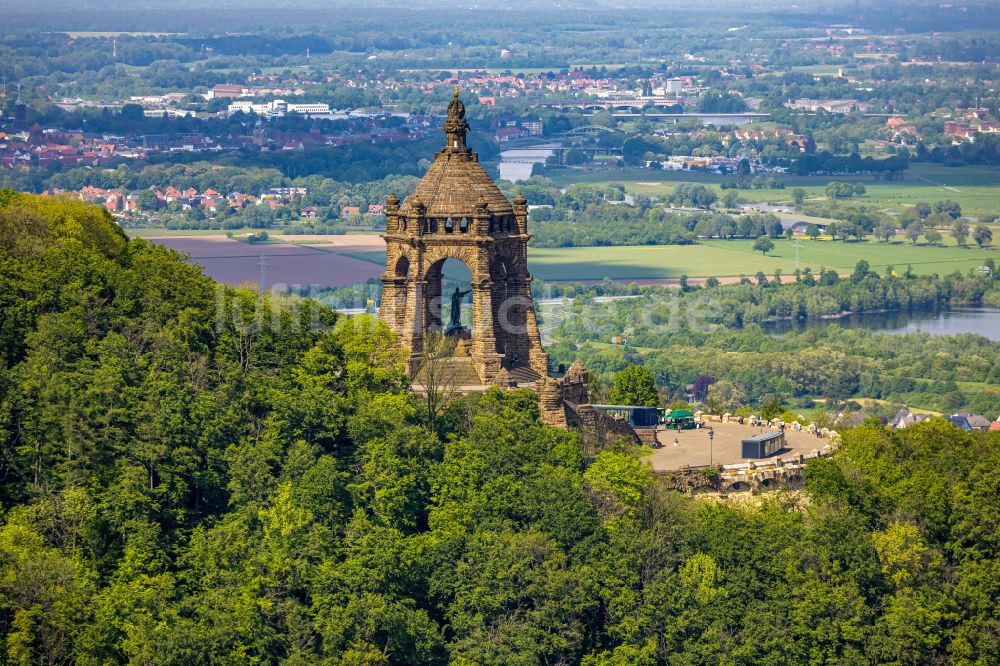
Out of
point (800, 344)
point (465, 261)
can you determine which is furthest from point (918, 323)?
point (465, 261)

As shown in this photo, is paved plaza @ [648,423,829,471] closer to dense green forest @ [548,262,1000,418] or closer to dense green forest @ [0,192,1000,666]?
dense green forest @ [0,192,1000,666]

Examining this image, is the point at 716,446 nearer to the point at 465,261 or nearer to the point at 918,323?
the point at 465,261

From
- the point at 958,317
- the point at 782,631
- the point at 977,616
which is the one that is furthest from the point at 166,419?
the point at 958,317

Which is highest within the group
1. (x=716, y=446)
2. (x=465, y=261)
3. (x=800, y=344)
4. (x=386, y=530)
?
(x=465, y=261)

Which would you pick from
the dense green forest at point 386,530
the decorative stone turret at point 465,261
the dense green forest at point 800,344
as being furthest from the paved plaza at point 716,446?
the dense green forest at point 800,344

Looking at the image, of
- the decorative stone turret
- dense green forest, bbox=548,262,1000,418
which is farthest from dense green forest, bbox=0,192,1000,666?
dense green forest, bbox=548,262,1000,418

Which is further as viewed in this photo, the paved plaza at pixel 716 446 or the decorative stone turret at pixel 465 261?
the decorative stone turret at pixel 465 261

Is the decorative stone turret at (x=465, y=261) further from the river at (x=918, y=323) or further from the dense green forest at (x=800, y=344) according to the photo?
the river at (x=918, y=323)

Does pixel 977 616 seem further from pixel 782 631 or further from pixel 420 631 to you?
pixel 420 631
